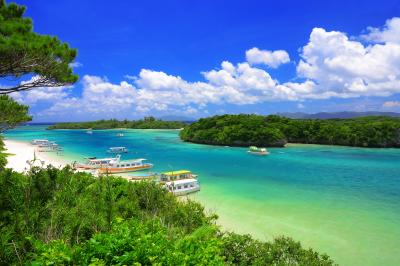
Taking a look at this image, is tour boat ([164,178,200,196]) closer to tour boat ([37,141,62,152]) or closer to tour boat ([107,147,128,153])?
tour boat ([107,147,128,153])

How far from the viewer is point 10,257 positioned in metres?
4.94

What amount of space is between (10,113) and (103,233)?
6231 mm

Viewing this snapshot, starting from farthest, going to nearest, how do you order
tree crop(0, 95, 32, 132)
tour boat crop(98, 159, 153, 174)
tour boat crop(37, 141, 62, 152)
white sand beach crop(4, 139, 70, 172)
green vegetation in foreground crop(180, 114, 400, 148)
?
green vegetation in foreground crop(180, 114, 400, 148)
tour boat crop(37, 141, 62, 152)
white sand beach crop(4, 139, 70, 172)
tour boat crop(98, 159, 153, 174)
tree crop(0, 95, 32, 132)

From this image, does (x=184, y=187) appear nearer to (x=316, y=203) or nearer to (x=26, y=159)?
(x=316, y=203)

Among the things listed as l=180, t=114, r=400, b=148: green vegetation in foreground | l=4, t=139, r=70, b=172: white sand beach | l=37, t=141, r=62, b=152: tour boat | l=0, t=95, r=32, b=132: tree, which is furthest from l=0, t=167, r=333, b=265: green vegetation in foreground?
l=180, t=114, r=400, b=148: green vegetation in foreground

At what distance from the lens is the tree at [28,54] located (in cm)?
713

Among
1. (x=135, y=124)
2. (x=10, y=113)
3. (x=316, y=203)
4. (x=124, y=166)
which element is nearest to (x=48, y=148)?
(x=124, y=166)

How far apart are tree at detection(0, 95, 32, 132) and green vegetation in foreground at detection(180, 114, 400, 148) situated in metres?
61.7

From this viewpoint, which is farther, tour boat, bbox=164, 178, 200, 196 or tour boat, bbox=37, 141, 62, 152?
tour boat, bbox=37, 141, 62, 152

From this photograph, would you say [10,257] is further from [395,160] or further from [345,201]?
[395,160]

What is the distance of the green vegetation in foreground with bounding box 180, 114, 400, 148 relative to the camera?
226 feet

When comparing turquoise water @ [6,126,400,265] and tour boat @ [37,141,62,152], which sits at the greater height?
tour boat @ [37,141,62,152]

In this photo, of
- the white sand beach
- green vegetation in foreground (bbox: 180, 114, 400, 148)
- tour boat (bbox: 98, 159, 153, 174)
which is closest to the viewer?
tour boat (bbox: 98, 159, 153, 174)

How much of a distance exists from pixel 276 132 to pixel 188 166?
3486 centimetres
